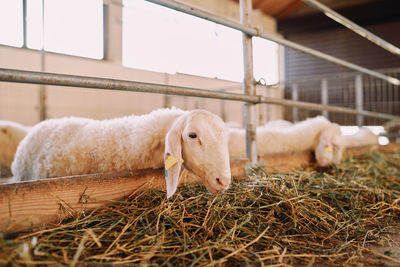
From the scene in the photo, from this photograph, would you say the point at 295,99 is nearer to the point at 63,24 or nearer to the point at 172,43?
the point at 172,43

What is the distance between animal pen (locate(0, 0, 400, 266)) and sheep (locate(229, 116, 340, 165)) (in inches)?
51.4

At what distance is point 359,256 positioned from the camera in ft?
3.72

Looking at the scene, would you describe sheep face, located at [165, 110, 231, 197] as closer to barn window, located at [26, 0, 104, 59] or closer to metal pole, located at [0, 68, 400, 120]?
metal pole, located at [0, 68, 400, 120]

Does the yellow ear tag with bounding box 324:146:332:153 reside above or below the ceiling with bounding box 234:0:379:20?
below

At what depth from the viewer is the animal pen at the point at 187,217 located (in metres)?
1.07

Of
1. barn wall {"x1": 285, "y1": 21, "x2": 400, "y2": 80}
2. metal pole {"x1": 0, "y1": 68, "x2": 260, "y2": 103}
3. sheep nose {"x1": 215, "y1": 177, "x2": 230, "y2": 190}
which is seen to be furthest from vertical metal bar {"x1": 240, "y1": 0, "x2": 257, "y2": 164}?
barn wall {"x1": 285, "y1": 21, "x2": 400, "y2": 80}

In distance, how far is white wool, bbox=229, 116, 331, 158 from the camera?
290 cm

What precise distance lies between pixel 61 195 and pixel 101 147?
825mm

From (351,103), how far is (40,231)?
12.0m

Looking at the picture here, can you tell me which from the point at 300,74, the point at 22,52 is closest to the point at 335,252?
the point at 22,52

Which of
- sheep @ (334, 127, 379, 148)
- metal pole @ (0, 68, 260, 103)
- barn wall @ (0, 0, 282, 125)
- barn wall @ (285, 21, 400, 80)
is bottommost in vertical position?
sheep @ (334, 127, 379, 148)

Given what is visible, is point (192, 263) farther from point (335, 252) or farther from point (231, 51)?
point (231, 51)

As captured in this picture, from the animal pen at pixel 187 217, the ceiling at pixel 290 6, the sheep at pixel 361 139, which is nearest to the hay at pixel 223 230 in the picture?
the animal pen at pixel 187 217

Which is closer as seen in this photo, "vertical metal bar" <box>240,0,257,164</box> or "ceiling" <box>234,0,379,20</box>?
"vertical metal bar" <box>240,0,257,164</box>
